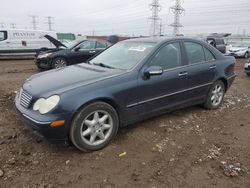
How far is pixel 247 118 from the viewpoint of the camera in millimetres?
5227

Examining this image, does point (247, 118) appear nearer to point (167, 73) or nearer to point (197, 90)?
point (197, 90)

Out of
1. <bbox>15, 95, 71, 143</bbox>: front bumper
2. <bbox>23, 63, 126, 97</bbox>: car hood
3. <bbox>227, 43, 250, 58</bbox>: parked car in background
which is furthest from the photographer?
<bbox>227, 43, 250, 58</bbox>: parked car in background

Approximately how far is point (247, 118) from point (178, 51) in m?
2.01

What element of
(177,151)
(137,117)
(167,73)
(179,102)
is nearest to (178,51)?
(167,73)

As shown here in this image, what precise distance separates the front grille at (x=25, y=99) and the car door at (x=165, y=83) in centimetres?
161

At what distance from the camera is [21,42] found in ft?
53.8

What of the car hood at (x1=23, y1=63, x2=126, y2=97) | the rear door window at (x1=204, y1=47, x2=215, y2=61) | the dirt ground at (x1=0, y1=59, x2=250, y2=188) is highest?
the rear door window at (x1=204, y1=47, x2=215, y2=61)

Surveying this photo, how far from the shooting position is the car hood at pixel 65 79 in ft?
11.5

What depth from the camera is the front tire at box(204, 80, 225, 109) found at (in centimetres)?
540

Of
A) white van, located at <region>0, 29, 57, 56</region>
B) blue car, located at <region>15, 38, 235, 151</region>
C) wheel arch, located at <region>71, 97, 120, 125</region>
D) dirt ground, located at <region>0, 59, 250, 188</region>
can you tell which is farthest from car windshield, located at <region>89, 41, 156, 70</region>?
white van, located at <region>0, 29, 57, 56</region>

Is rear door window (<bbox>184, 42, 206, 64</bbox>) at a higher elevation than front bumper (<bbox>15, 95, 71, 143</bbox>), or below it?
higher

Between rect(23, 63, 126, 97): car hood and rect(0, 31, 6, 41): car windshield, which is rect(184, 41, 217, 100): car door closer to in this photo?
rect(23, 63, 126, 97): car hood

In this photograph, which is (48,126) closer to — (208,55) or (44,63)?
(208,55)

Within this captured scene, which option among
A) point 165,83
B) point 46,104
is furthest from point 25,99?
point 165,83
